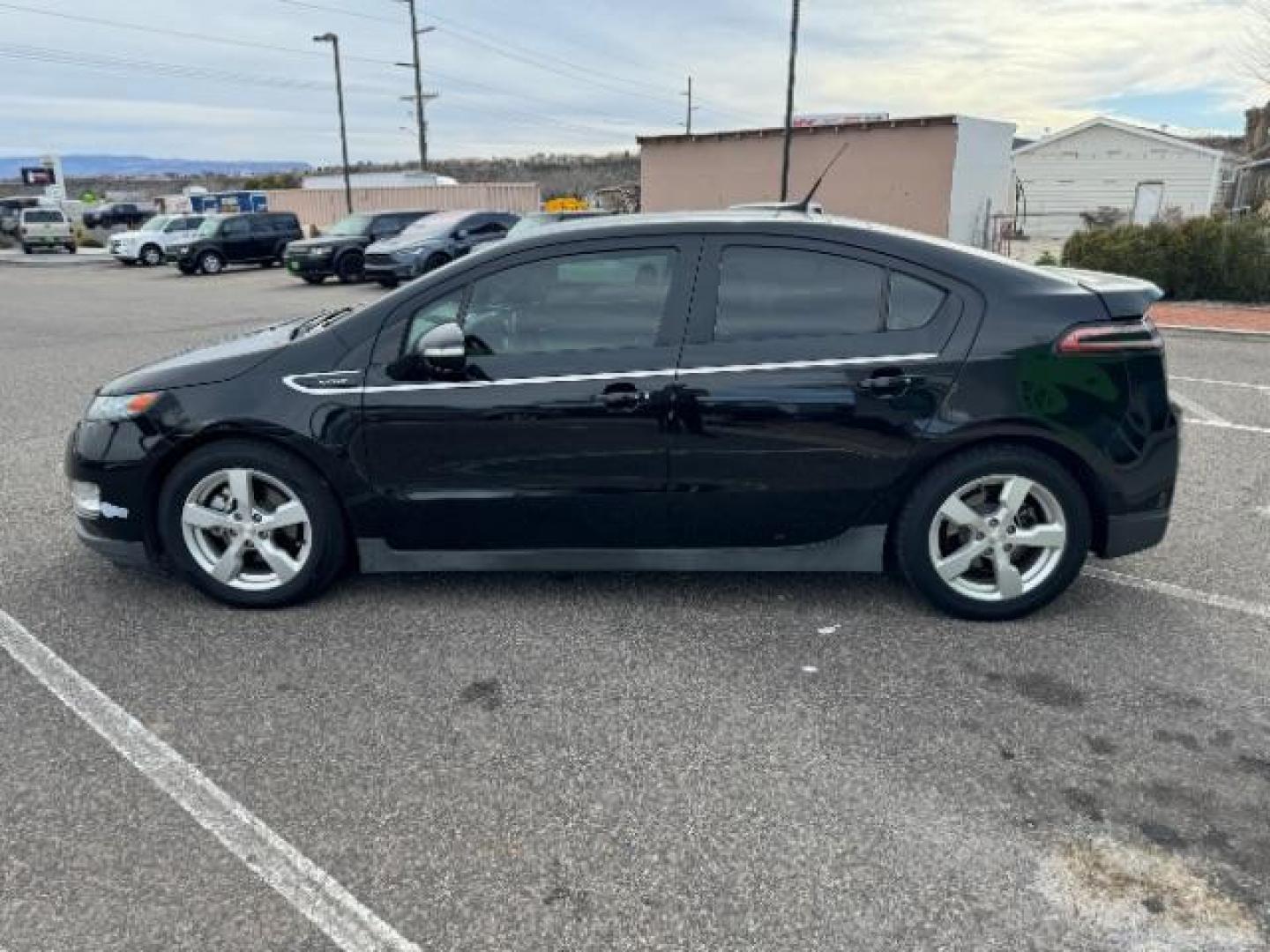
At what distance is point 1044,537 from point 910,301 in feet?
3.37

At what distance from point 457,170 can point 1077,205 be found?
50135 mm

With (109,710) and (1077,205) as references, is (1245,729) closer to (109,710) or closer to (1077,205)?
(109,710)

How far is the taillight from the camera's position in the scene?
11.8 ft

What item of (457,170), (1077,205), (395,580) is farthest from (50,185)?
(395,580)

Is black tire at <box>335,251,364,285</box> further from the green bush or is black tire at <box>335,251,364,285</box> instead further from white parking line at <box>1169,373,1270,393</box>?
white parking line at <box>1169,373,1270,393</box>

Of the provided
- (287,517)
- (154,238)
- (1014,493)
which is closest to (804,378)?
(1014,493)

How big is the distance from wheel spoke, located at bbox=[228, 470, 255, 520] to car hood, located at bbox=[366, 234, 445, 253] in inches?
670

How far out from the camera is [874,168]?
2675 cm

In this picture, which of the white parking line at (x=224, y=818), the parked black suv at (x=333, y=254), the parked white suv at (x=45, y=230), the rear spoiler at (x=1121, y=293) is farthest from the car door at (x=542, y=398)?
the parked white suv at (x=45, y=230)

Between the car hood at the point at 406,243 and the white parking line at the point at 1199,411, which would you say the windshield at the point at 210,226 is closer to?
the car hood at the point at 406,243

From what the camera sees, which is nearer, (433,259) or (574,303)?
(574,303)

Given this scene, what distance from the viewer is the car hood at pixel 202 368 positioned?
387 centimetres

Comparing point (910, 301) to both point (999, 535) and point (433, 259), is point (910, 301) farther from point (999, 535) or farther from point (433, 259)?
point (433, 259)

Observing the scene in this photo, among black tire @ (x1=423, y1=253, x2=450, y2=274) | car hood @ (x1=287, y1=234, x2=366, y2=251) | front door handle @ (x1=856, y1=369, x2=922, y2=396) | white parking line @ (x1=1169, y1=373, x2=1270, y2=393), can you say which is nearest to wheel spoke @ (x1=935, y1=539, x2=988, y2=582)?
front door handle @ (x1=856, y1=369, x2=922, y2=396)
